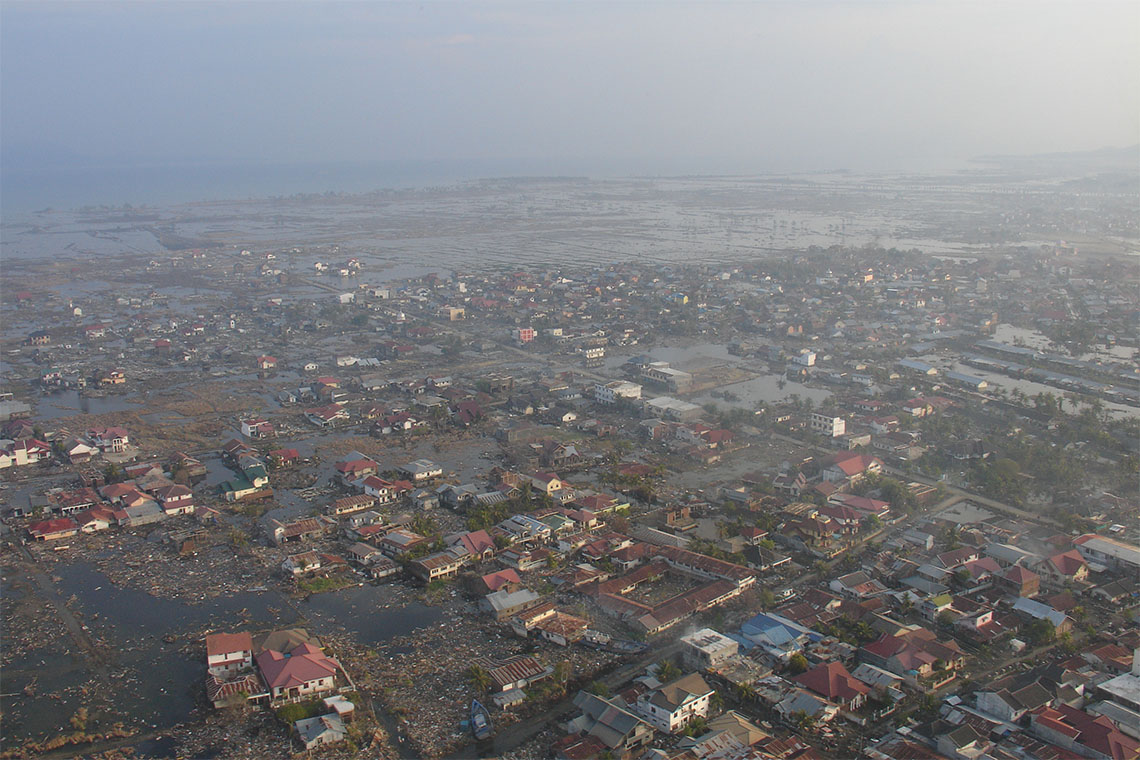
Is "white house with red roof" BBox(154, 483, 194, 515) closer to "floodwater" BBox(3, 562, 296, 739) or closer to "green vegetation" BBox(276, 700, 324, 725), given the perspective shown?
"floodwater" BBox(3, 562, 296, 739)

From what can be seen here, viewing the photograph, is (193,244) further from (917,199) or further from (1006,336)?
(917,199)

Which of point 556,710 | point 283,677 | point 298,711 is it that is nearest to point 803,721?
point 556,710

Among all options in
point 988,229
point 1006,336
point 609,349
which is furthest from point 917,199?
point 609,349

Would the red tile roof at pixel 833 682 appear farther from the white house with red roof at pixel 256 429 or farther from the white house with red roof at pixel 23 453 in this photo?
the white house with red roof at pixel 23 453

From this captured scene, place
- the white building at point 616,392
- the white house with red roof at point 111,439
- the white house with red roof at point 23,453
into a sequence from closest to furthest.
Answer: the white house with red roof at point 23,453
the white house with red roof at point 111,439
the white building at point 616,392

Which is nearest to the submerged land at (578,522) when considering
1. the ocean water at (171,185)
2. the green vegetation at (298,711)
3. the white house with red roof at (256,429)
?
the green vegetation at (298,711)

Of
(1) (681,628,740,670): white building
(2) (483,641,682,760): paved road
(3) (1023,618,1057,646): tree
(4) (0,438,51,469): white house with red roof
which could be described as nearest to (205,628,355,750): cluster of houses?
(2) (483,641,682,760): paved road

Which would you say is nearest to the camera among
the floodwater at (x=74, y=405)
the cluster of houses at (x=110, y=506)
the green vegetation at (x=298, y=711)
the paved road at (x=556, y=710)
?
the paved road at (x=556, y=710)
